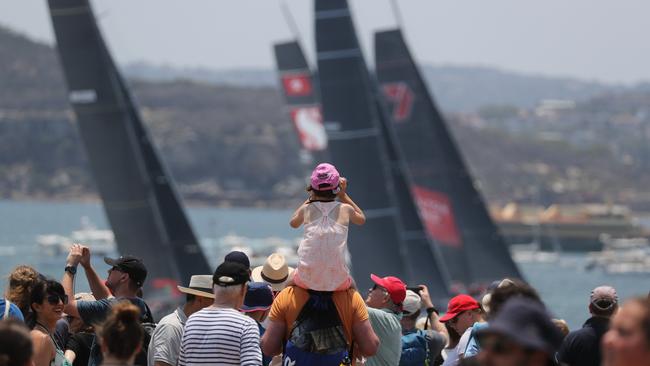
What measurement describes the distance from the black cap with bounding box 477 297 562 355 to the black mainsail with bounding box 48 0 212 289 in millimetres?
23772

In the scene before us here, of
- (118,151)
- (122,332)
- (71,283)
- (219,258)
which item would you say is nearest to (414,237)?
(118,151)

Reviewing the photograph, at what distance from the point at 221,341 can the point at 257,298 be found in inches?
46.2

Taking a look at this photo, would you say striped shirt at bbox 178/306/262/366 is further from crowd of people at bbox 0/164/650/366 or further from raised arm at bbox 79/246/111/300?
A: raised arm at bbox 79/246/111/300

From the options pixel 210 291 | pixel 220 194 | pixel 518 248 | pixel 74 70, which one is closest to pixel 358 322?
pixel 210 291

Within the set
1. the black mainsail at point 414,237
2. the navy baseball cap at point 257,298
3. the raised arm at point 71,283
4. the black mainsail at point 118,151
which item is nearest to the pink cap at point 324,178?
the navy baseball cap at point 257,298

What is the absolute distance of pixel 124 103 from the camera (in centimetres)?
2880

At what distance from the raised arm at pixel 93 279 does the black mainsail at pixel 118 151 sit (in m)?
20.1

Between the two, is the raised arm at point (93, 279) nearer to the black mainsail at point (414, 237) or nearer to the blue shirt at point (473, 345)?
the blue shirt at point (473, 345)

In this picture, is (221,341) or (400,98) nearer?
(221,341)

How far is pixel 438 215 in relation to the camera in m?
40.8

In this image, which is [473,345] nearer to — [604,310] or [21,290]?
[604,310]

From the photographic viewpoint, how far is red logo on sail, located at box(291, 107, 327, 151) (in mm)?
39281

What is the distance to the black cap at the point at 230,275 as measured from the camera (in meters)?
6.88

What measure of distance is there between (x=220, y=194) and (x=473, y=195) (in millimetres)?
154453
